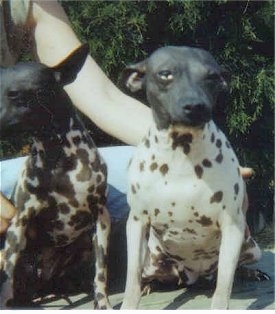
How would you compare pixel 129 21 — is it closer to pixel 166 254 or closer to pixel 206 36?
pixel 206 36

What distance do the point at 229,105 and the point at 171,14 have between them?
1.61 feet

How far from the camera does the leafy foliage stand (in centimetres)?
343

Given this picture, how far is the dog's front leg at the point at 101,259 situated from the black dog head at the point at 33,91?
395 millimetres

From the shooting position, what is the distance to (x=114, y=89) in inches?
123

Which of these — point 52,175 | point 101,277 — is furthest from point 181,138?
point 101,277

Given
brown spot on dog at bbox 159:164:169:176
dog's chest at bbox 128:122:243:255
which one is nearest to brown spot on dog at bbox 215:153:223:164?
dog's chest at bbox 128:122:243:255

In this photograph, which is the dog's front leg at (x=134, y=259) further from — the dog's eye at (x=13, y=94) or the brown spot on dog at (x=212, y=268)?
the dog's eye at (x=13, y=94)

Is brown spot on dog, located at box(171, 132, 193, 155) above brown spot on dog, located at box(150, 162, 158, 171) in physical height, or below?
above

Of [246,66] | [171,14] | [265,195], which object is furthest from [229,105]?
[265,195]

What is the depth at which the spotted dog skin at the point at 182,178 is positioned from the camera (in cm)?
236

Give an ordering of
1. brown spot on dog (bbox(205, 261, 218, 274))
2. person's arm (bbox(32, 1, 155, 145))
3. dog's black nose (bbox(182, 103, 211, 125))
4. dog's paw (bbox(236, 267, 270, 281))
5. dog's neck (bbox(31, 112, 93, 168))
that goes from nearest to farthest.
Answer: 1. dog's black nose (bbox(182, 103, 211, 125))
2. dog's neck (bbox(31, 112, 93, 168))
3. brown spot on dog (bbox(205, 261, 218, 274))
4. person's arm (bbox(32, 1, 155, 145))
5. dog's paw (bbox(236, 267, 270, 281))

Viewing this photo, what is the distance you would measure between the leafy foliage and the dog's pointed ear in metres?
0.87

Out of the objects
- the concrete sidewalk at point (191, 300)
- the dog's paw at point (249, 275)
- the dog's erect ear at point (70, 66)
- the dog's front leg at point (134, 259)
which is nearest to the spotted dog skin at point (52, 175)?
the dog's erect ear at point (70, 66)

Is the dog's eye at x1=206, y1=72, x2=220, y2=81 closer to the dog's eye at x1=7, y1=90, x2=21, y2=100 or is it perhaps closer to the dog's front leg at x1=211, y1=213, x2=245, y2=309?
the dog's front leg at x1=211, y1=213, x2=245, y2=309
